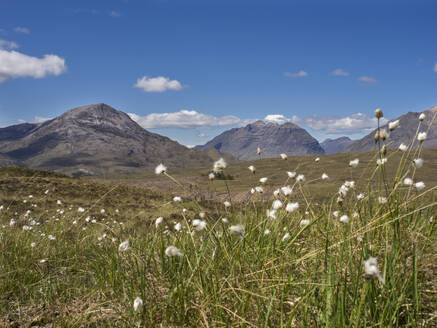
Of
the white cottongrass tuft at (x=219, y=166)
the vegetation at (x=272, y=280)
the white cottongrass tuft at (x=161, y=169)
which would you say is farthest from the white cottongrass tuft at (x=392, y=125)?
the white cottongrass tuft at (x=161, y=169)

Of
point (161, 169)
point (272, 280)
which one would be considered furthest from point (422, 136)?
point (161, 169)

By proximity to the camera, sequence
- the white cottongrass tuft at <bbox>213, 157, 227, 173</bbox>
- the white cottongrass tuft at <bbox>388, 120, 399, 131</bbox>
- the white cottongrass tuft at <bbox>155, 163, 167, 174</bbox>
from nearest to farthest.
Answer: the white cottongrass tuft at <bbox>388, 120, 399, 131</bbox>
the white cottongrass tuft at <bbox>213, 157, 227, 173</bbox>
the white cottongrass tuft at <bbox>155, 163, 167, 174</bbox>

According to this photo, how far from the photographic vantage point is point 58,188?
25.6m

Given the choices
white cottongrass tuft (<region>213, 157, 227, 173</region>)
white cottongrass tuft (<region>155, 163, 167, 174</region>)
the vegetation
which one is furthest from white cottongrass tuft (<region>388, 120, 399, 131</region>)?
white cottongrass tuft (<region>155, 163, 167, 174</region>)

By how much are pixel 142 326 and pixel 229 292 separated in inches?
29.8

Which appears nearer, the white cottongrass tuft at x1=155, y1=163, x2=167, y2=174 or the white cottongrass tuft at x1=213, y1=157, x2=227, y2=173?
the white cottongrass tuft at x1=213, y1=157, x2=227, y2=173

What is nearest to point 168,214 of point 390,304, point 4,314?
point 4,314

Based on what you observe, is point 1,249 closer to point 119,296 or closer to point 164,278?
point 119,296

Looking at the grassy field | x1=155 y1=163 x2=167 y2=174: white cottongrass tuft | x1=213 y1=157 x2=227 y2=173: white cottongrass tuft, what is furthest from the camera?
x1=155 y1=163 x2=167 y2=174: white cottongrass tuft

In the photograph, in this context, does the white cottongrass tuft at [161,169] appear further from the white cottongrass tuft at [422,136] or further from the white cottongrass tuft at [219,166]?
the white cottongrass tuft at [422,136]

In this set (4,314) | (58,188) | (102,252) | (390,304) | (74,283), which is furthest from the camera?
(58,188)

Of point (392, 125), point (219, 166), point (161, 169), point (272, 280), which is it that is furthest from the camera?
point (161, 169)

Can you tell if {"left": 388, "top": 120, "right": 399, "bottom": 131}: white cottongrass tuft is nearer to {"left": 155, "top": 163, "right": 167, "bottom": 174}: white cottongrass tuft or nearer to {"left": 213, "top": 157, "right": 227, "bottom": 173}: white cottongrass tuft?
{"left": 213, "top": 157, "right": 227, "bottom": 173}: white cottongrass tuft

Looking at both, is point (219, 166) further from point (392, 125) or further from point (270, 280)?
point (392, 125)
